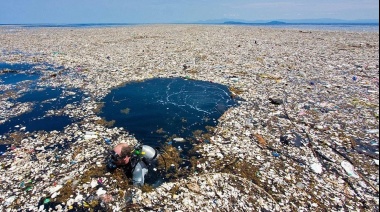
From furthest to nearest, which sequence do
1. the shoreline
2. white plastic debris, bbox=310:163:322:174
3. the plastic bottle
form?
white plastic debris, bbox=310:163:322:174
the plastic bottle
the shoreline

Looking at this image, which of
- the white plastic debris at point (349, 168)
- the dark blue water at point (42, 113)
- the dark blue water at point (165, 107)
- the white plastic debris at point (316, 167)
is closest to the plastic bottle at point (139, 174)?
the dark blue water at point (165, 107)

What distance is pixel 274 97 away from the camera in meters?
10.3

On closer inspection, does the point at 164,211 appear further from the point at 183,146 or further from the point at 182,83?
the point at 182,83

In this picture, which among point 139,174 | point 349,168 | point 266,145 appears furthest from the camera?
point 266,145

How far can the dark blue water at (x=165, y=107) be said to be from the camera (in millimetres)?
7898

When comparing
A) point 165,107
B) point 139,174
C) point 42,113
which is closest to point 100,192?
point 139,174

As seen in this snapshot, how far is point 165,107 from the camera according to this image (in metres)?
9.78

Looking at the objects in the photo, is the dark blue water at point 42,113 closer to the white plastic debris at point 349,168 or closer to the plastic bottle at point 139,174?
the plastic bottle at point 139,174

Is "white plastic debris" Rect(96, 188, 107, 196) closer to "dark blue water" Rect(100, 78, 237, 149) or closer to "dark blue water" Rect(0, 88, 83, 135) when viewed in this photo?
"dark blue water" Rect(100, 78, 237, 149)

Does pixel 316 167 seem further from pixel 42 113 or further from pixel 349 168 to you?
pixel 42 113

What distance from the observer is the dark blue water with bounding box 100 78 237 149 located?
790 cm

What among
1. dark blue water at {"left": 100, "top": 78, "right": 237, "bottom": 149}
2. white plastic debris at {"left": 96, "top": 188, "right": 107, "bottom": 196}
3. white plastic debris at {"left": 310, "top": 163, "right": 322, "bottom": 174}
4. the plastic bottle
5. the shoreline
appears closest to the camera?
the shoreline

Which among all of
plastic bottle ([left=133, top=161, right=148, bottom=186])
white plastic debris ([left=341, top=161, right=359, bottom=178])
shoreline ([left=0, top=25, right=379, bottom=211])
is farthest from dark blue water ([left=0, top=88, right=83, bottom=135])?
white plastic debris ([left=341, top=161, right=359, bottom=178])

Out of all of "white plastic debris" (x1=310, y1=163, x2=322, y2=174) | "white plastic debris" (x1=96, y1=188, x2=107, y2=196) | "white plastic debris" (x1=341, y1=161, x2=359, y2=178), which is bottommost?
"white plastic debris" (x1=96, y1=188, x2=107, y2=196)
